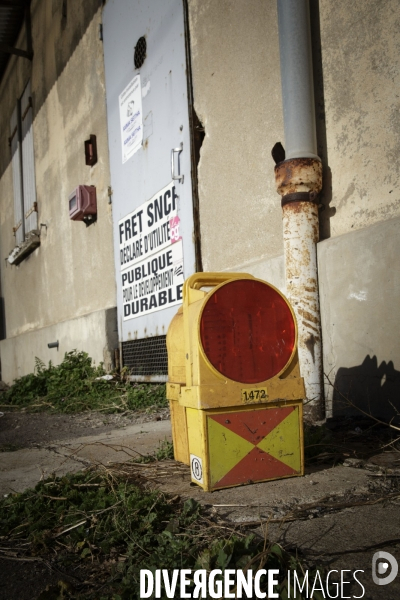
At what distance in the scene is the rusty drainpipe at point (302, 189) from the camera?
320 centimetres

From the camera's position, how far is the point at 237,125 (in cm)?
414

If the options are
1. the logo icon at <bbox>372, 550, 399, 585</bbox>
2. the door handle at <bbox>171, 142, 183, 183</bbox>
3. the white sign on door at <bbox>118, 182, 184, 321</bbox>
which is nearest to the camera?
the logo icon at <bbox>372, 550, 399, 585</bbox>

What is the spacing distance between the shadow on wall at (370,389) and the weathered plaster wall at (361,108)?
2.68 feet

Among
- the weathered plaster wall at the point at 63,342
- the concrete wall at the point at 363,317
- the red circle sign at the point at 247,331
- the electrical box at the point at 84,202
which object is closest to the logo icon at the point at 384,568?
the red circle sign at the point at 247,331

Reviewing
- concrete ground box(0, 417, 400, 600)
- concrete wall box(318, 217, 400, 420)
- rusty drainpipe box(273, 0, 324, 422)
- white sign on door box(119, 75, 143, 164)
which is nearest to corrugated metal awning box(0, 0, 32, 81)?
white sign on door box(119, 75, 143, 164)

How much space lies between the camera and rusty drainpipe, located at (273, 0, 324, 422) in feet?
10.5

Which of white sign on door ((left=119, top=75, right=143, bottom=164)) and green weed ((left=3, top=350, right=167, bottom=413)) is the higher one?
white sign on door ((left=119, top=75, right=143, bottom=164))

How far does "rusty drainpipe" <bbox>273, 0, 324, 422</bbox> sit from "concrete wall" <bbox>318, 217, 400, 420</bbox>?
0.09m

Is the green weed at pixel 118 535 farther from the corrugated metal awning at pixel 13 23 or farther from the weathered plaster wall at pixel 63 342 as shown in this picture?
the corrugated metal awning at pixel 13 23

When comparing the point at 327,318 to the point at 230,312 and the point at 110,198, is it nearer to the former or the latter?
the point at 230,312

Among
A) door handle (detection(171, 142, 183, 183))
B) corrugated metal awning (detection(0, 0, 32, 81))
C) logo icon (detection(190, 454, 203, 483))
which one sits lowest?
logo icon (detection(190, 454, 203, 483))

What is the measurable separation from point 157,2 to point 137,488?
463 cm

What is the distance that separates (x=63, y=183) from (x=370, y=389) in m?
6.27

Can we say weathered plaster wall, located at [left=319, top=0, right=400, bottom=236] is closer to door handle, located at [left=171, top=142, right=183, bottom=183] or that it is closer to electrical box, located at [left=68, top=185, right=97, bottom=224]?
door handle, located at [left=171, top=142, right=183, bottom=183]
